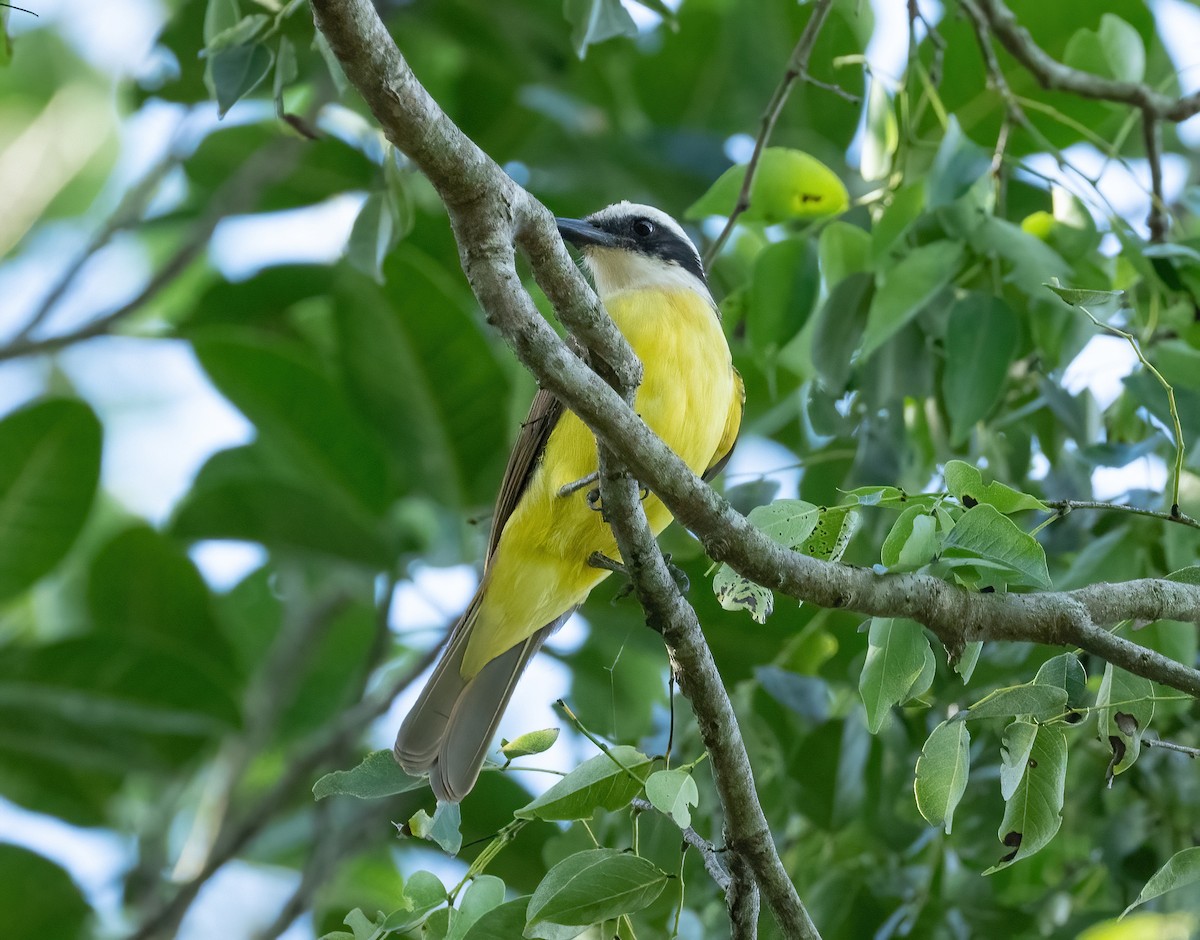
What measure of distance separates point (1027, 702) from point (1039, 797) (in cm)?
14

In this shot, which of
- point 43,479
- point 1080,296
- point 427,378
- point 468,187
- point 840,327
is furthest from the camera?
point 427,378

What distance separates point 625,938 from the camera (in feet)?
7.16

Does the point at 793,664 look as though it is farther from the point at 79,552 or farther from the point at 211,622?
the point at 79,552

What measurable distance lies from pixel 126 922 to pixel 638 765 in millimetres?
3448

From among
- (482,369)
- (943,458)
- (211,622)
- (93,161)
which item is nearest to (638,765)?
(943,458)

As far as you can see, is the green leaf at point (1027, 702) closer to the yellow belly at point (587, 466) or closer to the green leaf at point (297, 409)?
the yellow belly at point (587, 466)

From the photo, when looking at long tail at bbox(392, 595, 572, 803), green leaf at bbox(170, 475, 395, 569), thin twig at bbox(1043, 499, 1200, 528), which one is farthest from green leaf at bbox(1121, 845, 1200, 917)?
green leaf at bbox(170, 475, 395, 569)

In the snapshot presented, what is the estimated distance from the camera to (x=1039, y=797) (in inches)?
75.4

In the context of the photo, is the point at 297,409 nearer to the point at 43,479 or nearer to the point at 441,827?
the point at 43,479

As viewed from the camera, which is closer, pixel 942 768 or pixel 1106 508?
pixel 942 768

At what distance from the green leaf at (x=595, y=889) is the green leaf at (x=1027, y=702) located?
0.51 metres

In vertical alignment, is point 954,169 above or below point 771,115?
below

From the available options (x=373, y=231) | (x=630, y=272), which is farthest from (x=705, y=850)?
(x=630, y=272)

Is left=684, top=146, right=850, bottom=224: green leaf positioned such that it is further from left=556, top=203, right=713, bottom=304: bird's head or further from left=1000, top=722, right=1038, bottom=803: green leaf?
left=1000, top=722, right=1038, bottom=803: green leaf
